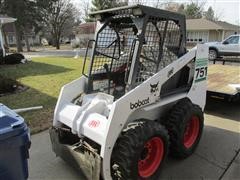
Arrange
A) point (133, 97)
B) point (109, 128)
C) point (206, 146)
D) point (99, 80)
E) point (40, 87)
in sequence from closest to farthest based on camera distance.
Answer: point (109, 128) < point (133, 97) < point (99, 80) < point (206, 146) < point (40, 87)

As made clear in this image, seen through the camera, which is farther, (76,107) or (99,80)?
(99,80)

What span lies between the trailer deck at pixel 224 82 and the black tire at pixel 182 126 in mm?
1792

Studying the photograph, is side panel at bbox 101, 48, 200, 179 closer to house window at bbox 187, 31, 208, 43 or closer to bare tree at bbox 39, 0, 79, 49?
house window at bbox 187, 31, 208, 43

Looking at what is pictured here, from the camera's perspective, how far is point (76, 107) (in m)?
3.34

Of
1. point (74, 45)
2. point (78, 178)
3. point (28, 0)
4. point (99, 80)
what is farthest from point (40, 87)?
point (74, 45)

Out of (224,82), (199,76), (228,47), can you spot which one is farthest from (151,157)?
(228,47)

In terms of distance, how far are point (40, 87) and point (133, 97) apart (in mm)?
5899

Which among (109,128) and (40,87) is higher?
(109,128)

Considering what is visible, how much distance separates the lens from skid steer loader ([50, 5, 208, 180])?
2.77 meters

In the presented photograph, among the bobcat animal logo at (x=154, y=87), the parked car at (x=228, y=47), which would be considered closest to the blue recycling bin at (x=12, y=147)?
the bobcat animal logo at (x=154, y=87)

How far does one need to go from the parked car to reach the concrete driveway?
11477 millimetres

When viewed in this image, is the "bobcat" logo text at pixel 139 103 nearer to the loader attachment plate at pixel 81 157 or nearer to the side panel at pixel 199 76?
the loader attachment plate at pixel 81 157

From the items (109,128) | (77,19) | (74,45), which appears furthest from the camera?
(77,19)

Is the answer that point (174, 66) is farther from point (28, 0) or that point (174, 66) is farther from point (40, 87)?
point (28, 0)
